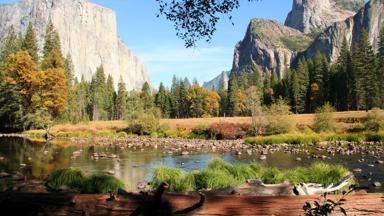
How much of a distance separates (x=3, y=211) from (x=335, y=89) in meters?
81.6

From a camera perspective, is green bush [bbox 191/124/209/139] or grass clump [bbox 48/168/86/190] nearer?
grass clump [bbox 48/168/86/190]

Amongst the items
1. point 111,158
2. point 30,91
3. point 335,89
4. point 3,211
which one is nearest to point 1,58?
A: point 30,91

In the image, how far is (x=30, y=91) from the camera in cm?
5922

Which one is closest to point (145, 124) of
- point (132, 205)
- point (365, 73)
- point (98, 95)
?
point (365, 73)

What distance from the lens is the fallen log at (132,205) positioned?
3936 millimetres

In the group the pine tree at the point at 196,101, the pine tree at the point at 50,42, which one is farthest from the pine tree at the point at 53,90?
the pine tree at the point at 196,101

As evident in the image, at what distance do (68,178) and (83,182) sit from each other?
1133 millimetres

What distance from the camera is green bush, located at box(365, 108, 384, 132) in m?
46.8

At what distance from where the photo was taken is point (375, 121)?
47469mm

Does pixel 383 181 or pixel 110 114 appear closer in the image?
pixel 383 181

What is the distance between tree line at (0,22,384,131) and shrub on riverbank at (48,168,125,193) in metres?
38.7

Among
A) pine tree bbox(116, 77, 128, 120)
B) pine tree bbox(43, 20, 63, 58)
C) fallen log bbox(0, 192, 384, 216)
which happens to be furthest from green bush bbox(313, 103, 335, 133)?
pine tree bbox(116, 77, 128, 120)

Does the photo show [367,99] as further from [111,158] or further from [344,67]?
[111,158]

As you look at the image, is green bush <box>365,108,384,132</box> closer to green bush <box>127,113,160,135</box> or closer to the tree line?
the tree line
